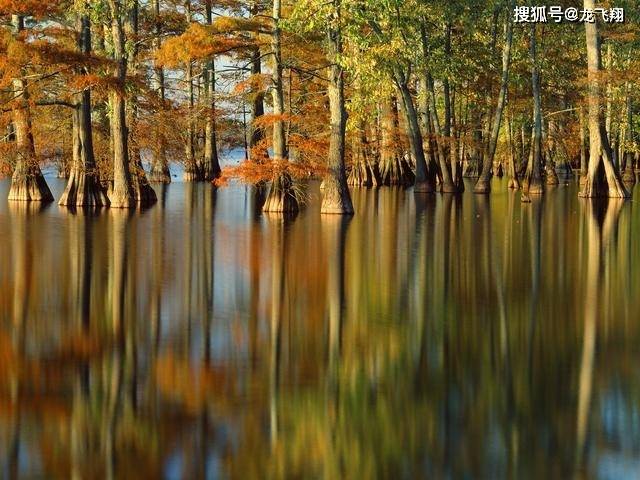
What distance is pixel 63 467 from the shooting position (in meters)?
6.29

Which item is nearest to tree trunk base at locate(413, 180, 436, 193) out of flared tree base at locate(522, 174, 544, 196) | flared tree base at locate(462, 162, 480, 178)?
flared tree base at locate(522, 174, 544, 196)

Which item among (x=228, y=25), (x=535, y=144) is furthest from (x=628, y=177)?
(x=228, y=25)

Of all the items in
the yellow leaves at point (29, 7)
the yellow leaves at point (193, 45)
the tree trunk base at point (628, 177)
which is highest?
the yellow leaves at point (29, 7)

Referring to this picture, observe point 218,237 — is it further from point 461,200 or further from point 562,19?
point 562,19

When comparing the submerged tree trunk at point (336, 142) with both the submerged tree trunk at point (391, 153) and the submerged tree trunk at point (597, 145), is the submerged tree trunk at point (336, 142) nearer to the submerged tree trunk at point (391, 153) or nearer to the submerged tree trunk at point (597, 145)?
the submerged tree trunk at point (597, 145)

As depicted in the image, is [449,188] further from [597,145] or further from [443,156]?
[597,145]

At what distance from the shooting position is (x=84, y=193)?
3044 cm

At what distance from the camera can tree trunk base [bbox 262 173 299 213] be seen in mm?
28703

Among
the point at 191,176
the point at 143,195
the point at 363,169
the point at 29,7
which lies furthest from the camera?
the point at 191,176

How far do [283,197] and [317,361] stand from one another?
19663 mm

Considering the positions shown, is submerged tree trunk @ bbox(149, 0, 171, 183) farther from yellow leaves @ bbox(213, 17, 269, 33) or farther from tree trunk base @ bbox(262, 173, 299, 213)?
tree trunk base @ bbox(262, 173, 299, 213)

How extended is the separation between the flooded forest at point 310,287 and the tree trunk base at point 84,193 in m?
0.07

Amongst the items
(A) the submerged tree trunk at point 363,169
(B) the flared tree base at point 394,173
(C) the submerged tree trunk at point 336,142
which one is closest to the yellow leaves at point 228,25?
(C) the submerged tree trunk at point 336,142

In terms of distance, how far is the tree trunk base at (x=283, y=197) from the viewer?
28703 millimetres
